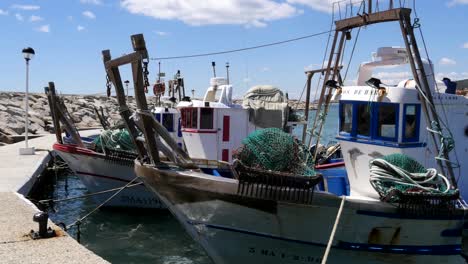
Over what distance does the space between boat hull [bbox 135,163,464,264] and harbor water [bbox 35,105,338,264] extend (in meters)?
2.71

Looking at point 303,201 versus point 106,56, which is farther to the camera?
point 106,56

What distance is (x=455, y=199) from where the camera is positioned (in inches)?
285

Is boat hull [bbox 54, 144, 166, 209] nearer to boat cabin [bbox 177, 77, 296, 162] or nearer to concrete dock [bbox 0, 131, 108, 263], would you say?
concrete dock [bbox 0, 131, 108, 263]

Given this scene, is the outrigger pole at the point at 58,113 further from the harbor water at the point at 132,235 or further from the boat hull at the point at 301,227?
the boat hull at the point at 301,227

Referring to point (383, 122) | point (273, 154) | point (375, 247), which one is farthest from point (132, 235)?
point (383, 122)

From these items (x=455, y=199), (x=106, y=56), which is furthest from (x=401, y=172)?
(x=106, y=56)

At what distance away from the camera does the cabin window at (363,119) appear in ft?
28.0

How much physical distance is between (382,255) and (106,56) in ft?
17.8

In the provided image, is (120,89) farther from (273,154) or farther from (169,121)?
(169,121)

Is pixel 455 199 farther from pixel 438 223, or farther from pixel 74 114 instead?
pixel 74 114

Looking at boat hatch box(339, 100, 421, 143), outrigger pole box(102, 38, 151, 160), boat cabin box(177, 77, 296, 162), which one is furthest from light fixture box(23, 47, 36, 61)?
boat hatch box(339, 100, 421, 143)

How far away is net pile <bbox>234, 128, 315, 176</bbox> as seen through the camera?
24.2ft

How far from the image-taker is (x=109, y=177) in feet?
45.1

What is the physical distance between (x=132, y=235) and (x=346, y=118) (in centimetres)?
592
